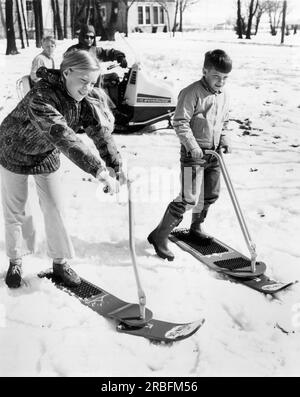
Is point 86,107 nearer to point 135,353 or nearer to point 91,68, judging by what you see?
point 91,68

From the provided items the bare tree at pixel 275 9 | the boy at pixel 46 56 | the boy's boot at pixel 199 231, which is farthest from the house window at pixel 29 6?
the boy's boot at pixel 199 231

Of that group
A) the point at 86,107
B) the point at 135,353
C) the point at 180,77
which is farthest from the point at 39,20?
the point at 135,353

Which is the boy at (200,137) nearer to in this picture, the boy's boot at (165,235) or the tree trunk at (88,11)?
the boy's boot at (165,235)

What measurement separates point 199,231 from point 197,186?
57cm

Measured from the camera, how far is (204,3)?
668 cm

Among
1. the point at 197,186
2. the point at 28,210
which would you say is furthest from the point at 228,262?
the point at 28,210

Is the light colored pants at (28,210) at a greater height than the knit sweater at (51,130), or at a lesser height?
lesser

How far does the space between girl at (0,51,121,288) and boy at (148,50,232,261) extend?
1.93ft

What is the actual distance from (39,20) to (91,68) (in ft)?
16.4

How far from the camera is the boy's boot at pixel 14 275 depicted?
295cm

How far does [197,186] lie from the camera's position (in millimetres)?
3316

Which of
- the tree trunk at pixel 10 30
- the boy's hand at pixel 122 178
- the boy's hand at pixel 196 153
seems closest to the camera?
the boy's hand at pixel 122 178

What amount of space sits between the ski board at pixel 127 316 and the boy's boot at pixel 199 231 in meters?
1.04

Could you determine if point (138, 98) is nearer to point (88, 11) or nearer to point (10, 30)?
point (10, 30)
